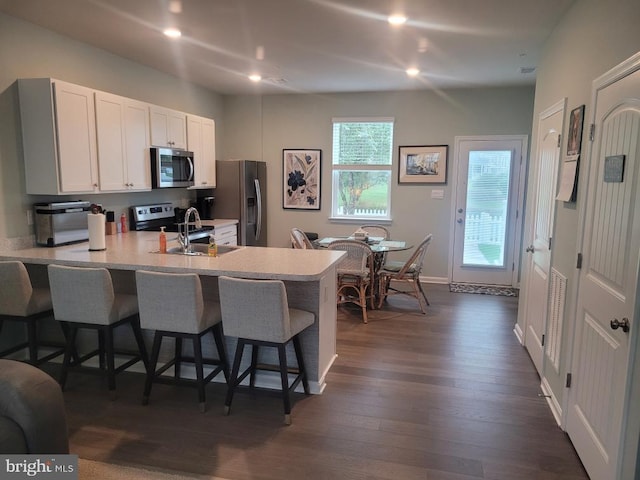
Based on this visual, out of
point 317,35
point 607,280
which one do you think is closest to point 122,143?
point 317,35

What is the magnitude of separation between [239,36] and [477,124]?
3.60 metres

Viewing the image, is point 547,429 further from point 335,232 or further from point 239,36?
point 335,232

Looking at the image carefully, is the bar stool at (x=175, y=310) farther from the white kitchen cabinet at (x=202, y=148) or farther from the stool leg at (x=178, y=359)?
the white kitchen cabinet at (x=202, y=148)

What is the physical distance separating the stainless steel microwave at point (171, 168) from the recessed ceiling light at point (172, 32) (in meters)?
1.18

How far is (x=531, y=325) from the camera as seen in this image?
3705 mm

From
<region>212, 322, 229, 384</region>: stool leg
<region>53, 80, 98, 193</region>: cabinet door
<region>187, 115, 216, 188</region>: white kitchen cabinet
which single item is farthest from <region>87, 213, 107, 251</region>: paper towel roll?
<region>187, 115, 216, 188</region>: white kitchen cabinet

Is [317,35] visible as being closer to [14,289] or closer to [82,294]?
[82,294]

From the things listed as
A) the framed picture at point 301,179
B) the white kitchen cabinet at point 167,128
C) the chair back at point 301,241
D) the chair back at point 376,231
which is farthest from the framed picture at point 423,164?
the white kitchen cabinet at point 167,128

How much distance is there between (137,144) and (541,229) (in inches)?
148

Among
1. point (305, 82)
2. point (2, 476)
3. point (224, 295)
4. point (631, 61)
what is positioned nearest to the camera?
point (2, 476)

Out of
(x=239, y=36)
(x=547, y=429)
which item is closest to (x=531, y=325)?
(x=547, y=429)

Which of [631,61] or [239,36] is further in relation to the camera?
[239,36]

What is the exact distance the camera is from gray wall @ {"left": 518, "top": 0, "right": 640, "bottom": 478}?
2018 mm

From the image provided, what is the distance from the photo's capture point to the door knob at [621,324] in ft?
5.82
